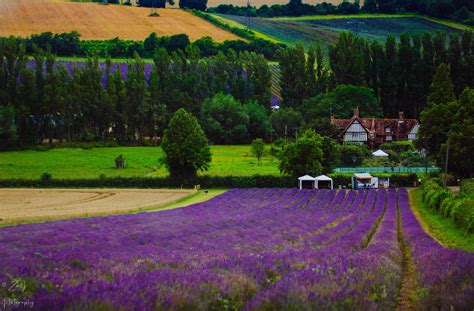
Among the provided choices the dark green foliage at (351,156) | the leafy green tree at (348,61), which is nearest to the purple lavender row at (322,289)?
the dark green foliage at (351,156)

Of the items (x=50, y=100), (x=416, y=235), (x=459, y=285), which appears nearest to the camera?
(x=459, y=285)

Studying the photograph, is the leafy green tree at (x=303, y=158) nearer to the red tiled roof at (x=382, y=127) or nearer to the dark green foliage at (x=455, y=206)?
the dark green foliage at (x=455, y=206)

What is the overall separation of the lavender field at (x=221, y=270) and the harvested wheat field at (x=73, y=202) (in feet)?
43.1

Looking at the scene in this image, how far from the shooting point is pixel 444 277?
13.9 metres

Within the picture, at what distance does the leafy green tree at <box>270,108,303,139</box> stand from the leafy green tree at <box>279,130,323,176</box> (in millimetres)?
43846

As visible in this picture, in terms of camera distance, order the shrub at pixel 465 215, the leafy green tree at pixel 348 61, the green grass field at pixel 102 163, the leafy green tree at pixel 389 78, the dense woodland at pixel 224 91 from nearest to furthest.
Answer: the shrub at pixel 465 215, the green grass field at pixel 102 163, the dense woodland at pixel 224 91, the leafy green tree at pixel 389 78, the leafy green tree at pixel 348 61

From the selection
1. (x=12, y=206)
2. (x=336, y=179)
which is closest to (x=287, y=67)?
(x=336, y=179)

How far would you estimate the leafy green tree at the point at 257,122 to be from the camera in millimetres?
119562

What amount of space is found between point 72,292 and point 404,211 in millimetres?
38907

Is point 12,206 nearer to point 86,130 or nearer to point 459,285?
point 459,285

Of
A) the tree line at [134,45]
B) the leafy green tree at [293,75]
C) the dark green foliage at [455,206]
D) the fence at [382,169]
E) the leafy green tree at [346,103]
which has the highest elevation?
the tree line at [134,45]

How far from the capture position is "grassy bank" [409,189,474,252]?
26.2 metres

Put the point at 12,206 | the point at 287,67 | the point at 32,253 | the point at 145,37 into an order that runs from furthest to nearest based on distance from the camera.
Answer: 1. the point at 145,37
2. the point at 287,67
3. the point at 12,206
4. the point at 32,253

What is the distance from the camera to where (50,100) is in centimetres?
10406
